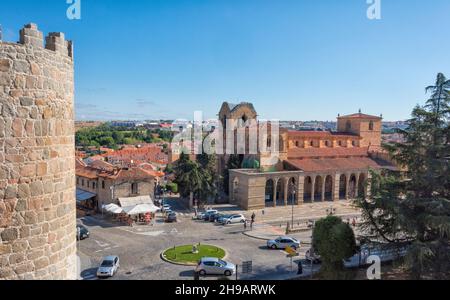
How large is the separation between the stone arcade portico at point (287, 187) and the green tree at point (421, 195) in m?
19.0

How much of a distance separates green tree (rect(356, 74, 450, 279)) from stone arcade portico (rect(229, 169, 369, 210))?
62.3 ft

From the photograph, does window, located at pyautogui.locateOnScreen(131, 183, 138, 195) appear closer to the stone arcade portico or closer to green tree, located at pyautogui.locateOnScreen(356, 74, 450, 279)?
the stone arcade portico

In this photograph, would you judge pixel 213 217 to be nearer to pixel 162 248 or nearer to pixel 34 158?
pixel 162 248

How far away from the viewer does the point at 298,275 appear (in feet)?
65.2

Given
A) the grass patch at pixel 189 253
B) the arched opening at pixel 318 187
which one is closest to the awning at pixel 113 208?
the grass patch at pixel 189 253

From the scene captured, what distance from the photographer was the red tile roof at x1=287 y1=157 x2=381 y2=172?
140 ft

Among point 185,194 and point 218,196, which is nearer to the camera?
point 185,194

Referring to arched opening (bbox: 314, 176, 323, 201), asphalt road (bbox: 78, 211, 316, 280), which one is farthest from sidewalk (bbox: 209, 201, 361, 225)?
asphalt road (bbox: 78, 211, 316, 280)

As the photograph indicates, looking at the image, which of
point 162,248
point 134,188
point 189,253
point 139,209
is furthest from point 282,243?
point 134,188

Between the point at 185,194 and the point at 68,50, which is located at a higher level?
the point at 68,50
